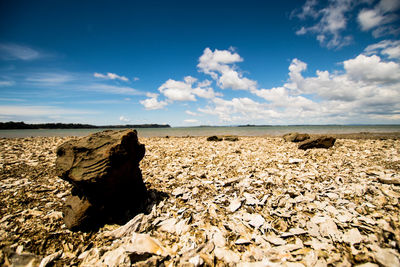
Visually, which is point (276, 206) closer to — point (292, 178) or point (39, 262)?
point (292, 178)

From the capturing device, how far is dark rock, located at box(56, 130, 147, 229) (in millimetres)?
3514

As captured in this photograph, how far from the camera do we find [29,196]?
15.6 ft

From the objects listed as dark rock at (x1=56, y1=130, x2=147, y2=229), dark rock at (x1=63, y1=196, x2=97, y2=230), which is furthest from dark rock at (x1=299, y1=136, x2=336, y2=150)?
dark rock at (x1=63, y1=196, x2=97, y2=230)

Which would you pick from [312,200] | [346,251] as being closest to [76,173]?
[346,251]

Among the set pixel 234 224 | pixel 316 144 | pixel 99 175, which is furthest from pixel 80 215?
pixel 316 144

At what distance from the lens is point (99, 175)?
11.3 feet

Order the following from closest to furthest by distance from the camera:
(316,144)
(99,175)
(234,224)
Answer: (99,175), (234,224), (316,144)

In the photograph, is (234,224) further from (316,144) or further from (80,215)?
(316,144)

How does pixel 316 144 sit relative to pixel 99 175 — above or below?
below

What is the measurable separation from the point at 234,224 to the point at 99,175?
10.1 feet

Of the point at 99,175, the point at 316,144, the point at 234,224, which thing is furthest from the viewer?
the point at 316,144

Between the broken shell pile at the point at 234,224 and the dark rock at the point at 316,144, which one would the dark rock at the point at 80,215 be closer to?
the broken shell pile at the point at 234,224

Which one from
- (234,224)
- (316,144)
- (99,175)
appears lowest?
(234,224)

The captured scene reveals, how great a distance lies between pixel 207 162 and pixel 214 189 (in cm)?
297
